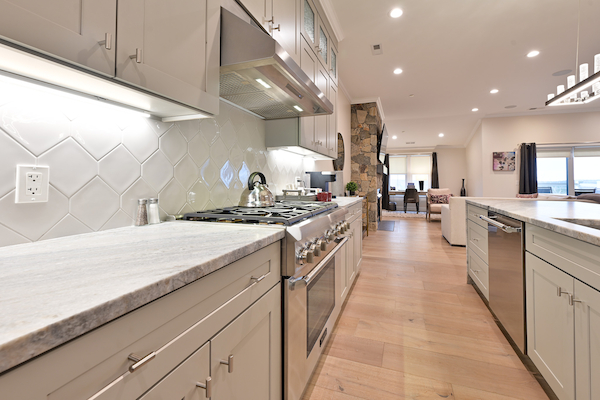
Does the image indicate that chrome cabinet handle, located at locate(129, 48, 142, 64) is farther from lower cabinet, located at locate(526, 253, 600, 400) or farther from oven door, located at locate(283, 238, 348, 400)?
lower cabinet, located at locate(526, 253, 600, 400)

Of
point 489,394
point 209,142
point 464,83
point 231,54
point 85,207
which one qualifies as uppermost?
point 464,83

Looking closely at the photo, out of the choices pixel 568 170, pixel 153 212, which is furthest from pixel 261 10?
pixel 568 170

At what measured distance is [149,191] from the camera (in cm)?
124

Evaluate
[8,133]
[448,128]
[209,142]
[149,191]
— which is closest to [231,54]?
[209,142]

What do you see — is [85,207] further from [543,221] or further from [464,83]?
[464,83]

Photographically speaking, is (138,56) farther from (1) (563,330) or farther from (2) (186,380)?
(1) (563,330)

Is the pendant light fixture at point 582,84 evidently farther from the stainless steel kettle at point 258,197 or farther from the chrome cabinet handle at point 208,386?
the chrome cabinet handle at point 208,386

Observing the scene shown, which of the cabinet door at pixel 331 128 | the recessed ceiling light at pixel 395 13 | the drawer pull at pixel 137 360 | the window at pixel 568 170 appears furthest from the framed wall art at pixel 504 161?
the drawer pull at pixel 137 360

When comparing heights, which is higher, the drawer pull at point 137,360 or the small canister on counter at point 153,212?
the small canister on counter at point 153,212

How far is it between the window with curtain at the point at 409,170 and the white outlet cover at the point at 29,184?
1159 centimetres

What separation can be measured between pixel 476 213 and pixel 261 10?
2.36 meters

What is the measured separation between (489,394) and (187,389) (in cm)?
153

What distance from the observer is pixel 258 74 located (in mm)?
1307

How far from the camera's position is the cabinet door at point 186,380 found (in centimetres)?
54
